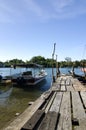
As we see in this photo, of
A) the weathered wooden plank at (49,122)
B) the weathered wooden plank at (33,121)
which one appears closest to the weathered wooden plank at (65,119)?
the weathered wooden plank at (49,122)

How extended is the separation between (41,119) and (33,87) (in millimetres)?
23352

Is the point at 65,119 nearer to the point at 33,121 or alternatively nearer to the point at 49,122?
the point at 49,122

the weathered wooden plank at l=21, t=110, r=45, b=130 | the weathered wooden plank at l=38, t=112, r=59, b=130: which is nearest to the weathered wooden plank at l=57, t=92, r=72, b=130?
the weathered wooden plank at l=38, t=112, r=59, b=130

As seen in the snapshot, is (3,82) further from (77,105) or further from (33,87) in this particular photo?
(77,105)

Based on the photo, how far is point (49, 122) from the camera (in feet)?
20.9

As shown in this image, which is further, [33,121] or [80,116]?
[80,116]

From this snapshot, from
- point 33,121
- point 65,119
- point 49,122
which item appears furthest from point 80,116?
point 33,121

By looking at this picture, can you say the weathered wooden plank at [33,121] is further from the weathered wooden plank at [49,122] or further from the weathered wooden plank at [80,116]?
the weathered wooden plank at [80,116]

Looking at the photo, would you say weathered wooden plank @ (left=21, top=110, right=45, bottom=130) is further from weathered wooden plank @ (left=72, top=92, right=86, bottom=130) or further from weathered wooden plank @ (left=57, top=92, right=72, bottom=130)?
weathered wooden plank @ (left=72, top=92, right=86, bottom=130)

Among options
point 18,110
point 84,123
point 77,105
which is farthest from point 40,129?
point 18,110

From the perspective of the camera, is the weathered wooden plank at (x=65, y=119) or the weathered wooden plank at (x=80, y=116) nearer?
the weathered wooden plank at (x=65, y=119)

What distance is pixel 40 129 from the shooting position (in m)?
5.78

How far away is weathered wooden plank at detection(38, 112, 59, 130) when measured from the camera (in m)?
5.93

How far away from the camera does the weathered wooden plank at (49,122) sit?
5.93 m
